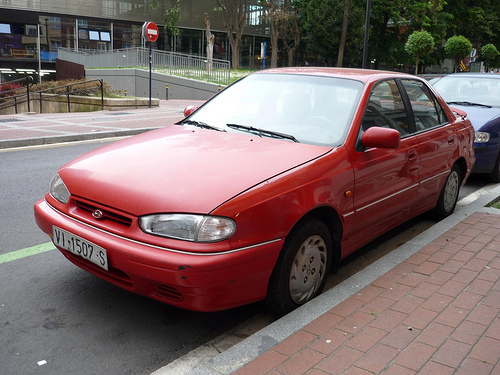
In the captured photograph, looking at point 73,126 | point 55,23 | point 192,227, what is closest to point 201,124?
point 192,227

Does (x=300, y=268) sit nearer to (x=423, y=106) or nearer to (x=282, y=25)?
(x=423, y=106)

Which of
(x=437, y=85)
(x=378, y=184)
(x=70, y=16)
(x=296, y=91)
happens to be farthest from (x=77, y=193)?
(x=70, y=16)

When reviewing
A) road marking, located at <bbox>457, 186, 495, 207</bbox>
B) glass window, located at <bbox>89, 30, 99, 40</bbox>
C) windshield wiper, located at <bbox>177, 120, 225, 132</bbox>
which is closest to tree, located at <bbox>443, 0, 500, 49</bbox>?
glass window, located at <bbox>89, 30, 99, 40</bbox>

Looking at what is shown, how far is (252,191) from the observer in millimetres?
2889

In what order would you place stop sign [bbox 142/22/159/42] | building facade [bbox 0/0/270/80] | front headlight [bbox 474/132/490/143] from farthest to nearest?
building facade [bbox 0/0/270/80], stop sign [bbox 142/22/159/42], front headlight [bbox 474/132/490/143]

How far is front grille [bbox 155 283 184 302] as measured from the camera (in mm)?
2826

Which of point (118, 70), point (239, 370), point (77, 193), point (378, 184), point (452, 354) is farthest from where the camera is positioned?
point (118, 70)

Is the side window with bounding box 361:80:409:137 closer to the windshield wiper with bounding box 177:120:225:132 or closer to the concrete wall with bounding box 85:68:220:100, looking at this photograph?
the windshield wiper with bounding box 177:120:225:132

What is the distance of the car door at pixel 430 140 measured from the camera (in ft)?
15.6

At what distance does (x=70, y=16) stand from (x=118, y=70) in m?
12.4

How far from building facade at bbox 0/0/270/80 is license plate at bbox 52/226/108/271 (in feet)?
128

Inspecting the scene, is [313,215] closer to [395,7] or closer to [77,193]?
[77,193]

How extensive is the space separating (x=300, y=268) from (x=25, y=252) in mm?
2421

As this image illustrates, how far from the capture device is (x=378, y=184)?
3.96m
